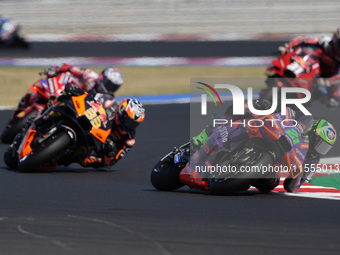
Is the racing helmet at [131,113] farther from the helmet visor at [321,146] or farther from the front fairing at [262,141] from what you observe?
the helmet visor at [321,146]

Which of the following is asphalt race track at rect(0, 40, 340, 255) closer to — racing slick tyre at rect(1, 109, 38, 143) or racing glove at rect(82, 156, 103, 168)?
racing glove at rect(82, 156, 103, 168)

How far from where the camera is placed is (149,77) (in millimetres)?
22969

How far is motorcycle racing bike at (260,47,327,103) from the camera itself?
14.0m

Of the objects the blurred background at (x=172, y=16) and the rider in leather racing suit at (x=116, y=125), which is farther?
the blurred background at (x=172, y=16)

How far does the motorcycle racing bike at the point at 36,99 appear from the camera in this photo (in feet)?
39.7

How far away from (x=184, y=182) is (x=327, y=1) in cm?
2075

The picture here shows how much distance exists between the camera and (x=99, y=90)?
38.7 feet

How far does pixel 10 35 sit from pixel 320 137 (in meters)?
18.3

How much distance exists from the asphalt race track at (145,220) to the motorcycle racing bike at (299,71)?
5264mm

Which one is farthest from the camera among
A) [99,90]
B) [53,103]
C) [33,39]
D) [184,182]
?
[33,39]

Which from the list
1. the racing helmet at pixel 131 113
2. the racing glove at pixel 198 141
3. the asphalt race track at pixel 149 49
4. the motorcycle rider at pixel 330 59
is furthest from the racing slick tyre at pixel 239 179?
the asphalt race track at pixel 149 49

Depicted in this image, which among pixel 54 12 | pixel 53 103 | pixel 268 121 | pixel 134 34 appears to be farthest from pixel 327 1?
pixel 268 121

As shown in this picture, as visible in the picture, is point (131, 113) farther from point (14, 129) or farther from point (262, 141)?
point (14, 129)

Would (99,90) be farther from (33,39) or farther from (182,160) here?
(33,39)
